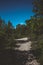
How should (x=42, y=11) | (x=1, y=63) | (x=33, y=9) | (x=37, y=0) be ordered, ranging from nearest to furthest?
(x=1, y=63) → (x=42, y=11) → (x=37, y=0) → (x=33, y=9)

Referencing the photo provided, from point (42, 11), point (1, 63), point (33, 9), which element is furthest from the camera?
point (33, 9)

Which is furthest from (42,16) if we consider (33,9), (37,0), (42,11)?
(33,9)

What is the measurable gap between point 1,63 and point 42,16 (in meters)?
6.74

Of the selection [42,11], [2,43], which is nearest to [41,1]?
[42,11]

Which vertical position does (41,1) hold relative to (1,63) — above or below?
above

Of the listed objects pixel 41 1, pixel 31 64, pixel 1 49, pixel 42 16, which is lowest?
pixel 31 64

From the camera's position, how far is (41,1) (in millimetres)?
18141

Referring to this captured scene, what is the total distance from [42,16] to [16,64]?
20.0 feet

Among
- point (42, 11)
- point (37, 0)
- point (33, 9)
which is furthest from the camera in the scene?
point (33, 9)

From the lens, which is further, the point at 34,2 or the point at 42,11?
Answer: the point at 34,2

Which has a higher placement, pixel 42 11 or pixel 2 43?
pixel 42 11

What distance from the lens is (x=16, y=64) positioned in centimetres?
1430

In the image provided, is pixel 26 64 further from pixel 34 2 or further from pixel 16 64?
pixel 34 2

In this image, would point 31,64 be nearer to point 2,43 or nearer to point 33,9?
point 2,43
